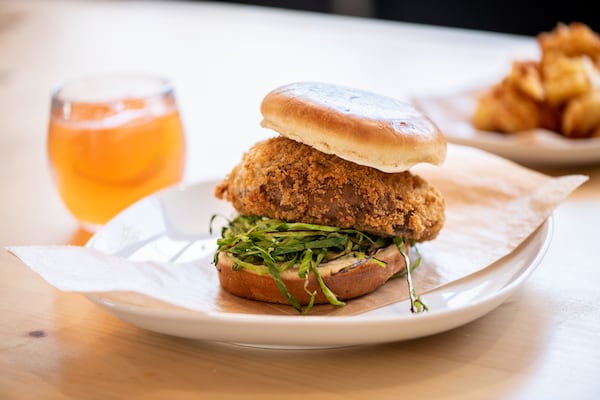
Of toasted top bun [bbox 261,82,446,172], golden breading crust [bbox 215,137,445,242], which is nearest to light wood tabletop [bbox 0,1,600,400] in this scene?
golden breading crust [bbox 215,137,445,242]

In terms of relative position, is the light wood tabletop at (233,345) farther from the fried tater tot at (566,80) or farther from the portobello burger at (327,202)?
the fried tater tot at (566,80)

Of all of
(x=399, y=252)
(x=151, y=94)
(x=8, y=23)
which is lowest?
(x=8, y=23)

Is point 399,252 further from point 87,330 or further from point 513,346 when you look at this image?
point 87,330

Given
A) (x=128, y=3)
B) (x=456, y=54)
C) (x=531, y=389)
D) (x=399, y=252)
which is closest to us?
(x=531, y=389)

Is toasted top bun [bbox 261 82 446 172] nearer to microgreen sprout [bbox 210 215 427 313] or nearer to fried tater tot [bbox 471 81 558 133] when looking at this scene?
microgreen sprout [bbox 210 215 427 313]

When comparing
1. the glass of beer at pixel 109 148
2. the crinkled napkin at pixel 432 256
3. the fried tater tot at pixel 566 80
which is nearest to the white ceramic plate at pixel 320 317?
the crinkled napkin at pixel 432 256

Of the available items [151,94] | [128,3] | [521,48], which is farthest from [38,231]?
[128,3]

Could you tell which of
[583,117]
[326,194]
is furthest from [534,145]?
[326,194]

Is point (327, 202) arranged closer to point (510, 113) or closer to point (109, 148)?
point (109, 148)
